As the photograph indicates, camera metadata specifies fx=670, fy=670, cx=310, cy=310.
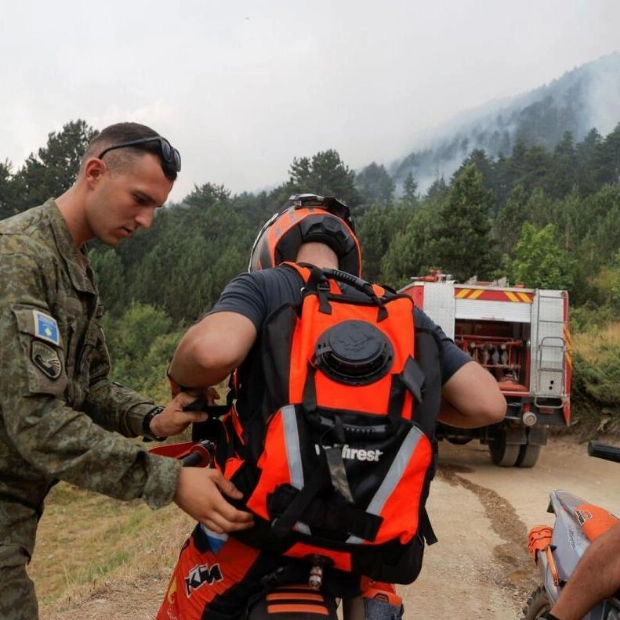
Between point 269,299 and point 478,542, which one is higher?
point 269,299

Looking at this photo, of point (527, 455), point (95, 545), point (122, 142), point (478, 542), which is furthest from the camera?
point (527, 455)

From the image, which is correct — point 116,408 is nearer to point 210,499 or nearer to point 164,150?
point 210,499

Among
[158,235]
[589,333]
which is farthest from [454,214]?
[158,235]

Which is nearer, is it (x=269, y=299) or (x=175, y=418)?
(x=269, y=299)

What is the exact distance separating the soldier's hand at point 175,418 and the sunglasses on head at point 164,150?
2.16 feet

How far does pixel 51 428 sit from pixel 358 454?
69 centimetres

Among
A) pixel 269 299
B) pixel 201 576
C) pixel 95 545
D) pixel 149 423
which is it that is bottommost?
pixel 95 545

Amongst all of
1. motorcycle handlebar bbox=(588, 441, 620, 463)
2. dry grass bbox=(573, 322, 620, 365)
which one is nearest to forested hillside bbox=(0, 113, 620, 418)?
dry grass bbox=(573, 322, 620, 365)

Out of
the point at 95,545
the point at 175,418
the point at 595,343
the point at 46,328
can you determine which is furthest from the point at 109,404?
the point at 595,343

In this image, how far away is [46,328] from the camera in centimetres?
159

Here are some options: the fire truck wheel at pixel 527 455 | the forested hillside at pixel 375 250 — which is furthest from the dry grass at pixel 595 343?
the fire truck wheel at pixel 527 455

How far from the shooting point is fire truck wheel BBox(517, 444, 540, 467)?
878cm

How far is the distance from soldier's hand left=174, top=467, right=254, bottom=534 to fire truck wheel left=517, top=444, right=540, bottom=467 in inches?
310

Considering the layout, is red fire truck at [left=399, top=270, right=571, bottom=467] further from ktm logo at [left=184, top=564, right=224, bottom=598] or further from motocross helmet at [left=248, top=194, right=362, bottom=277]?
ktm logo at [left=184, top=564, right=224, bottom=598]
